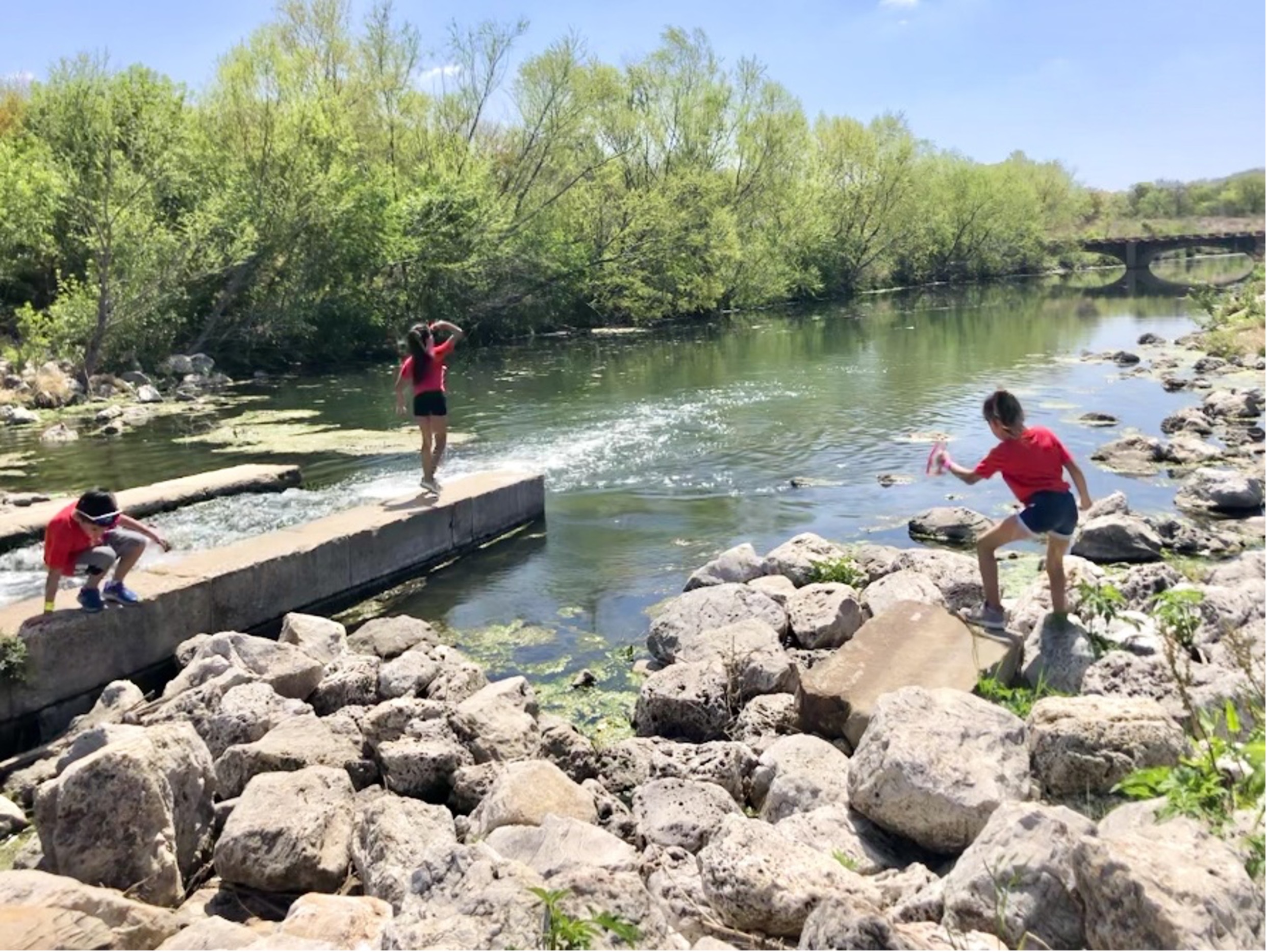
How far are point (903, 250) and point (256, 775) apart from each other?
247 ft

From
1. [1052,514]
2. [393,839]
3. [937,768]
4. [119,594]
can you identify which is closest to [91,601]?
[119,594]

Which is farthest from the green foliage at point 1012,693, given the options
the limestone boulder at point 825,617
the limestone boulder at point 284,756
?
the limestone boulder at point 284,756

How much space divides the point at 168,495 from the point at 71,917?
9726mm

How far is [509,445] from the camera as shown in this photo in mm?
18469

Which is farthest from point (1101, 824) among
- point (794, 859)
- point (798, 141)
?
point (798, 141)

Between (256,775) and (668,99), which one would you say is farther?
(668,99)

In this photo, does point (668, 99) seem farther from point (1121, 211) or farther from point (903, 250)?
point (1121, 211)

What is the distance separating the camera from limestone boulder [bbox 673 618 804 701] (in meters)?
7.47

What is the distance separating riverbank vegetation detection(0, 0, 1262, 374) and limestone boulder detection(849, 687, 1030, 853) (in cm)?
2619

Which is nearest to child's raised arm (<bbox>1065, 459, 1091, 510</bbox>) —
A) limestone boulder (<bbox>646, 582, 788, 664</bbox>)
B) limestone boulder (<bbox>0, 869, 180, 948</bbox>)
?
limestone boulder (<bbox>646, 582, 788, 664</bbox>)

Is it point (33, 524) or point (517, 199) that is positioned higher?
point (517, 199)

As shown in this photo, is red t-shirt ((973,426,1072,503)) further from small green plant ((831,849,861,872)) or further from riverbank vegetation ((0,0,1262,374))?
riverbank vegetation ((0,0,1262,374))

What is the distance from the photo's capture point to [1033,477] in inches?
286

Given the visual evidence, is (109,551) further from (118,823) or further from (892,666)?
(892,666)
